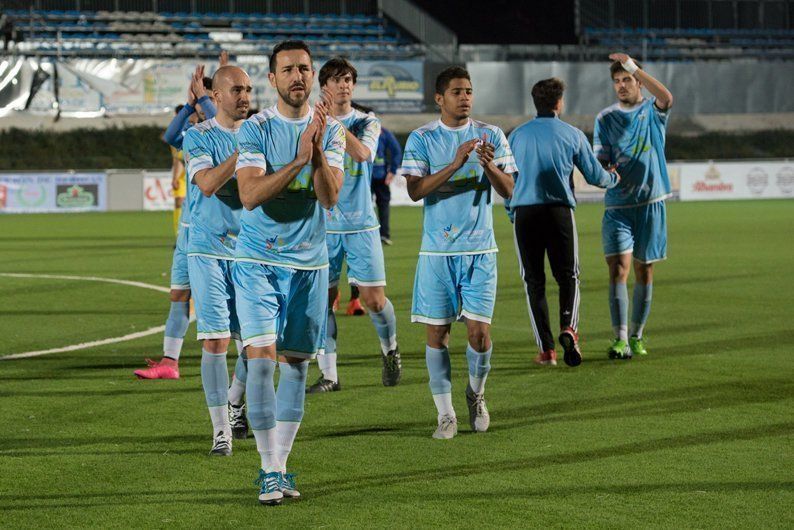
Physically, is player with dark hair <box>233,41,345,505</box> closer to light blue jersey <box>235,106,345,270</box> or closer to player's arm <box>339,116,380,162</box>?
light blue jersey <box>235,106,345,270</box>

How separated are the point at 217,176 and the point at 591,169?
3.98 meters

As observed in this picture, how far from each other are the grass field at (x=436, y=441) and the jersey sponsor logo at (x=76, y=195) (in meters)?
23.4

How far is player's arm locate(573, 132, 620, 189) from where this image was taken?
948 cm

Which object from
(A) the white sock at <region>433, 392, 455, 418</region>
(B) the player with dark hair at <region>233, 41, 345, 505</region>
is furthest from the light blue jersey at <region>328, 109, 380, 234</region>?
(B) the player with dark hair at <region>233, 41, 345, 505</region>

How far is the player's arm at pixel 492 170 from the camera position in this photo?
692 centimetres

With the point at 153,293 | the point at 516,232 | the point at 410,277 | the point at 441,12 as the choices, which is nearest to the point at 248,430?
the point at 516,232

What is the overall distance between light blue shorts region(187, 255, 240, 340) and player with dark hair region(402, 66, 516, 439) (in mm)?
1120

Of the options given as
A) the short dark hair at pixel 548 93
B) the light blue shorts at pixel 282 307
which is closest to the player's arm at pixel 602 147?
the short dark hair at pixel 548 93

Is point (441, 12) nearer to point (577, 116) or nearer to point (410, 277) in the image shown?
point (577, 116)

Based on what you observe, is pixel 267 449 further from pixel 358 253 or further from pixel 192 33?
pixel 192 33

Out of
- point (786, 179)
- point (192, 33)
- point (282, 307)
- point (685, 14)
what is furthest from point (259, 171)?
point (685, 14)

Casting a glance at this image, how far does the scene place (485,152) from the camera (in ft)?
22.7

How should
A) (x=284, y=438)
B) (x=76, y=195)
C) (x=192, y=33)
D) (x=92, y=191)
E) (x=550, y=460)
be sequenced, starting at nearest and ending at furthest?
(x=284, y=438) → (x=550, y=460) → (x=76, y=195) → (x=92, y=191) → (x=192, y=33)

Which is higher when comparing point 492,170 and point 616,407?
point 492,170
